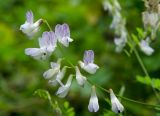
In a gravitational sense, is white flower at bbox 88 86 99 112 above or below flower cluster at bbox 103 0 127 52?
below

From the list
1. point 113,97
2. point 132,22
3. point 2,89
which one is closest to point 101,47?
point 132,22

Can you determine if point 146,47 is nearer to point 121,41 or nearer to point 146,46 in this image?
point 146,46

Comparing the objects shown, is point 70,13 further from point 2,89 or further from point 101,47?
point 2,89

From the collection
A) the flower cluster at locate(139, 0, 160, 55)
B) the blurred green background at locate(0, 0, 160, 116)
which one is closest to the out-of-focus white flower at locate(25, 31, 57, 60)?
Answer: the flower cluster at locate(139, 0, 160, 55)

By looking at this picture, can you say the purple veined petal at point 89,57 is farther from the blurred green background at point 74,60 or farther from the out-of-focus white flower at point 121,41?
the blurred green background at point 74,60

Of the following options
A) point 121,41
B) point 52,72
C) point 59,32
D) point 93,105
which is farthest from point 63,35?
point 121,41

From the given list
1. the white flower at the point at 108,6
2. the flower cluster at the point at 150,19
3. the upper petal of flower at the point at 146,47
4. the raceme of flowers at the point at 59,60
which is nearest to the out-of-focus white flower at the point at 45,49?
the raceme of flowers at the point at 59,60

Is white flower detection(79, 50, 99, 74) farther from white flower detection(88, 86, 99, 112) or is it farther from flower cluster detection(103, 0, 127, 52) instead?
flower cluster detection(103, 0, 127, 52)
